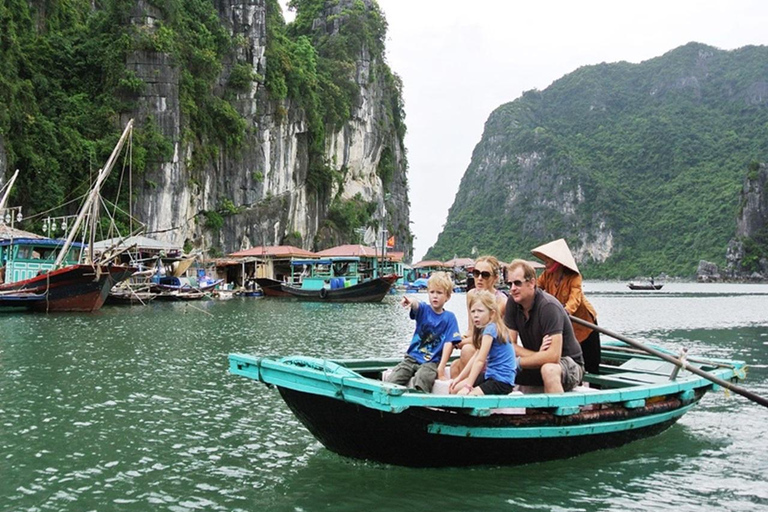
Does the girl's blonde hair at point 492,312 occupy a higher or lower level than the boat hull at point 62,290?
higher

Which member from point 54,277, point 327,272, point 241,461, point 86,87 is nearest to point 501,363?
point 241,461

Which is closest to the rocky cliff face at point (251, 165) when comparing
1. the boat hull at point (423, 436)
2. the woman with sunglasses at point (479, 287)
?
the woman with sunglasses at point (479, 287)

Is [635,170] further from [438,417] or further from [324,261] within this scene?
[438,417]

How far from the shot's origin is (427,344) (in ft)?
21.5

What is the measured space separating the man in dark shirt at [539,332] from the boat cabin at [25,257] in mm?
25841

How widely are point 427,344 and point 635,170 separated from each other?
163m

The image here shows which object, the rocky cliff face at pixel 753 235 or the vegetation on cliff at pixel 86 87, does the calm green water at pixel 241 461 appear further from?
the rocky cliff face at pixel 753 235

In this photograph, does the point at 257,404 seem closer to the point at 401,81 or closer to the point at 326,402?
the point at 326,402

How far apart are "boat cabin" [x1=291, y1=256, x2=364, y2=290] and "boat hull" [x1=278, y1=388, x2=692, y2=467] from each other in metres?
36.8

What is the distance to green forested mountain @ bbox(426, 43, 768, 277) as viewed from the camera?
135 m

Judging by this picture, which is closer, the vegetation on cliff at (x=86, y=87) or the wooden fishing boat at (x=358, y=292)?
the vegetation on cliff at (x=86, y=87)

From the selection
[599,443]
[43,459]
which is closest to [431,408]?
[599,443]

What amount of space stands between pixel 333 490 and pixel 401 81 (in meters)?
82.9

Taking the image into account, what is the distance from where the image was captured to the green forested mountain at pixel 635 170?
134875 mm
